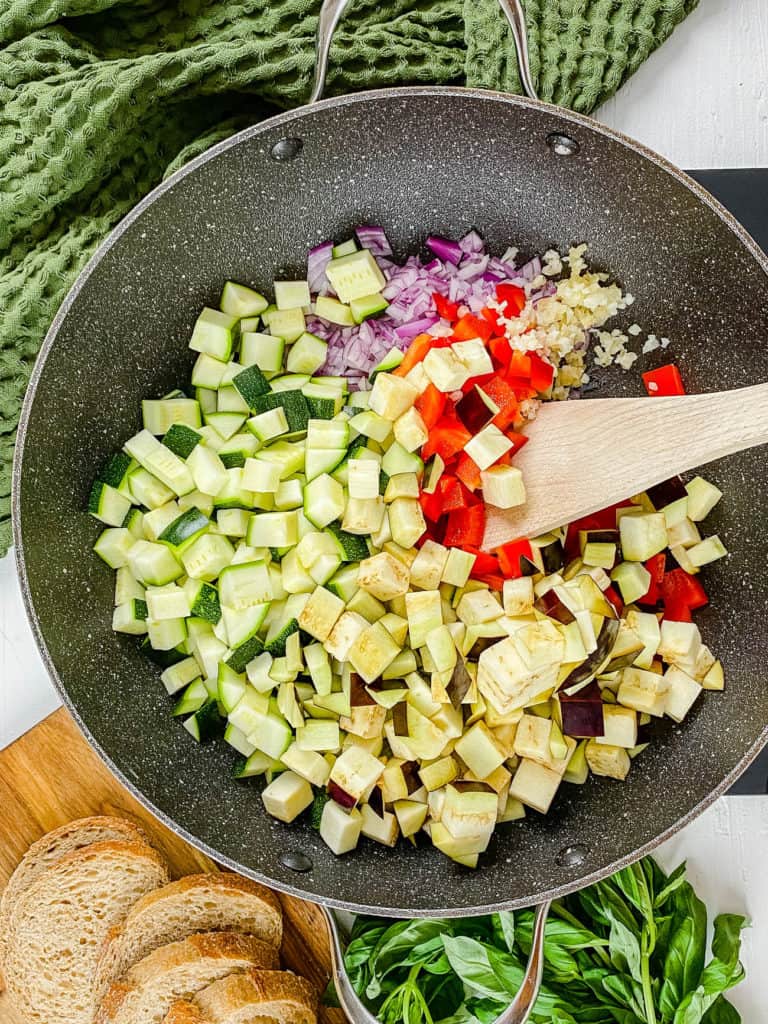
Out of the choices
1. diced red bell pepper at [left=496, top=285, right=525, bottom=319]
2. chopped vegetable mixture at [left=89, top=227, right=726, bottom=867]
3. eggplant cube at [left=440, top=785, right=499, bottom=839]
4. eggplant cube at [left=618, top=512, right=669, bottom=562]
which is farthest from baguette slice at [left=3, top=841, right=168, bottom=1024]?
diced red bell pepper at [left=496, top=285, right=525, bottom=319]

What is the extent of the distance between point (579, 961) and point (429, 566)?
81 cm

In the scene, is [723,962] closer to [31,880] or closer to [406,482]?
[406,482]

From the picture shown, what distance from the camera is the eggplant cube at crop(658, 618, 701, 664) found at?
1540 millimetres

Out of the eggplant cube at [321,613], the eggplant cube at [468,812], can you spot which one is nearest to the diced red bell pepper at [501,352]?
the eggplant cube at [321,613]

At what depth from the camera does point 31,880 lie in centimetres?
172

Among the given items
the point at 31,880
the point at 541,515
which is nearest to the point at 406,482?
the point at 541,515

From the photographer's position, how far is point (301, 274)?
1.68 meters

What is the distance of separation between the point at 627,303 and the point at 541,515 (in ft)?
1.45

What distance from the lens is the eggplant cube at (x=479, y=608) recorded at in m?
1.46

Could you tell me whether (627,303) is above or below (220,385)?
below

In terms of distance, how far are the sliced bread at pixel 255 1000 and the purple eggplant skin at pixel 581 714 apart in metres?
0.67

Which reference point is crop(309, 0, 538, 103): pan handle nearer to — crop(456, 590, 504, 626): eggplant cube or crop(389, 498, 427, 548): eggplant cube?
crop(389, 498, 427, 548): eggplant cube

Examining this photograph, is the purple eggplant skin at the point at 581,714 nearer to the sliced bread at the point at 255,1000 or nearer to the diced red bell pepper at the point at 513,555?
the diced red bell pepper at the point at 513,555

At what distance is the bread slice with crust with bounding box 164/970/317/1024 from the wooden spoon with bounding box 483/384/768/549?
0.83 metres
